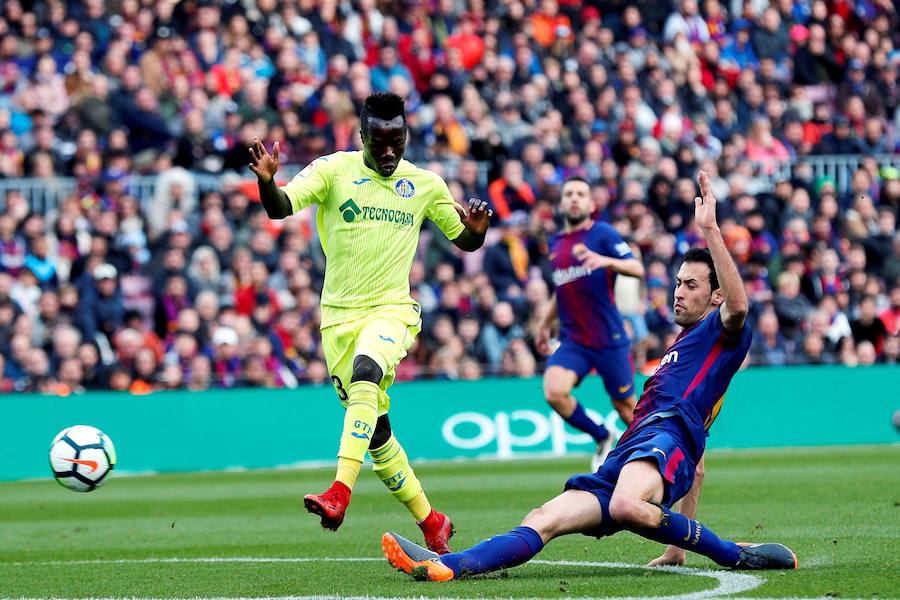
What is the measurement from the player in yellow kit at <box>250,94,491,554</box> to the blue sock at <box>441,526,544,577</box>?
1.43 m

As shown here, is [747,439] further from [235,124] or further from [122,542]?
[122,542]

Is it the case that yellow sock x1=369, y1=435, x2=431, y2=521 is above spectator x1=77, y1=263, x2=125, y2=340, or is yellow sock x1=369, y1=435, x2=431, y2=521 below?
below

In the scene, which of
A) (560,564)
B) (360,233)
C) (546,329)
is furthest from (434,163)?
(560,564)

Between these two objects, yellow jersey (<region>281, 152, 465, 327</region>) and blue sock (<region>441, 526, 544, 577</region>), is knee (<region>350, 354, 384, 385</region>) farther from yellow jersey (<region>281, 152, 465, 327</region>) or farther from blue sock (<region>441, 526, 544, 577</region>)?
blue sock (<region>441, 526, 544, 577</region>)

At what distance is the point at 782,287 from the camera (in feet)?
71.1

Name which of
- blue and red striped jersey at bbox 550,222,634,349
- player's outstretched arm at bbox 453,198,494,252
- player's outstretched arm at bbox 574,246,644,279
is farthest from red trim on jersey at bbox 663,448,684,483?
blue and red striped jersey at bbox 550,222,634,349

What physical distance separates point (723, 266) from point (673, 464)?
0.96m

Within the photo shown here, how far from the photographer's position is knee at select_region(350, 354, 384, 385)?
28.2 ft

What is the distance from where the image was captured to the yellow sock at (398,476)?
8.94 meters

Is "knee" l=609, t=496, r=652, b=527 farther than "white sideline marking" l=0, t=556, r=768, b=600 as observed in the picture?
Yes

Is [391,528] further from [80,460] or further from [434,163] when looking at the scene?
[434,163]

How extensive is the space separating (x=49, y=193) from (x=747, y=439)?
30.9 ft

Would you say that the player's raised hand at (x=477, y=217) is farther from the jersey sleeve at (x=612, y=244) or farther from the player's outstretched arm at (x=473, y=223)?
the jersey sleeve at (x=612, y=244)

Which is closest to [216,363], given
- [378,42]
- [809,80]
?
[378,42]
